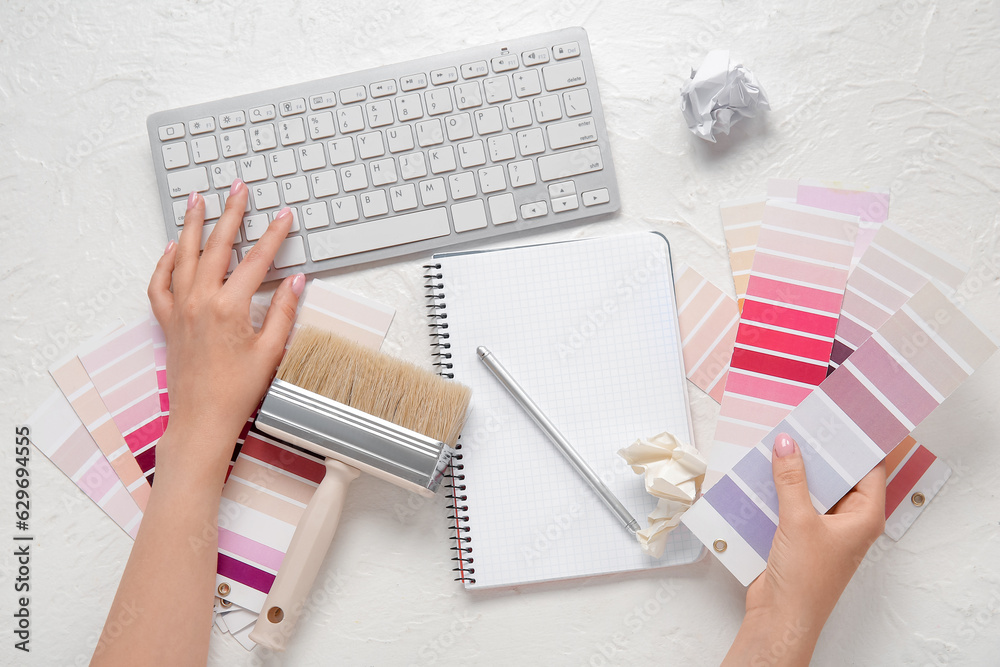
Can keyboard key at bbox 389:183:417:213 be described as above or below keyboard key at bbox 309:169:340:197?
below

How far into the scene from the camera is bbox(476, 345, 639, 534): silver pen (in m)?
0.74

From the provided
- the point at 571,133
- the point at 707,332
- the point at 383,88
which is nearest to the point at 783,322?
the point at 707,332

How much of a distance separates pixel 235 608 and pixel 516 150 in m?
0.61

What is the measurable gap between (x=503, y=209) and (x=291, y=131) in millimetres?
264

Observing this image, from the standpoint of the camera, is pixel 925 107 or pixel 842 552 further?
pixel 925 107

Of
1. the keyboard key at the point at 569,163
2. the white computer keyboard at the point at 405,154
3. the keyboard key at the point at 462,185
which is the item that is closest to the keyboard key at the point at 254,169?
the white computer keyboard at the point at 405,154

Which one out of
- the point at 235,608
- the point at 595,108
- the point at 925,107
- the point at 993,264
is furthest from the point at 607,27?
the point at 235,608

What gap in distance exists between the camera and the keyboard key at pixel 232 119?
773 millimetres

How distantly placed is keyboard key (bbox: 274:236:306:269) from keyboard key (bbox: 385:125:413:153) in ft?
0.50

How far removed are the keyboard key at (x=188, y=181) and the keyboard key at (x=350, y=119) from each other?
0.55ft

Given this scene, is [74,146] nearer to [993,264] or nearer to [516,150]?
[516,150]

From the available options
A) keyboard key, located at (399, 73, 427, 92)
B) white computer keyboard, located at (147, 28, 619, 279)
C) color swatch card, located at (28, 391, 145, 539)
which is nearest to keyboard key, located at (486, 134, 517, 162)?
white computer keyboard, located at (147, 28, 619, 279)

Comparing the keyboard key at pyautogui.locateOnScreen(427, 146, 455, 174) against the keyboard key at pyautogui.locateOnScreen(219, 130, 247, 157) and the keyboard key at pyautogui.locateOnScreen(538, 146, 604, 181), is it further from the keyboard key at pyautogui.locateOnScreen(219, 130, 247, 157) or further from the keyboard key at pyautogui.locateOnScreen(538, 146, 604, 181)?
the keyboard key at pyautogui.locateOnScreen(219, 130, 247, 157)

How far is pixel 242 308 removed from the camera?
29.3 inches
